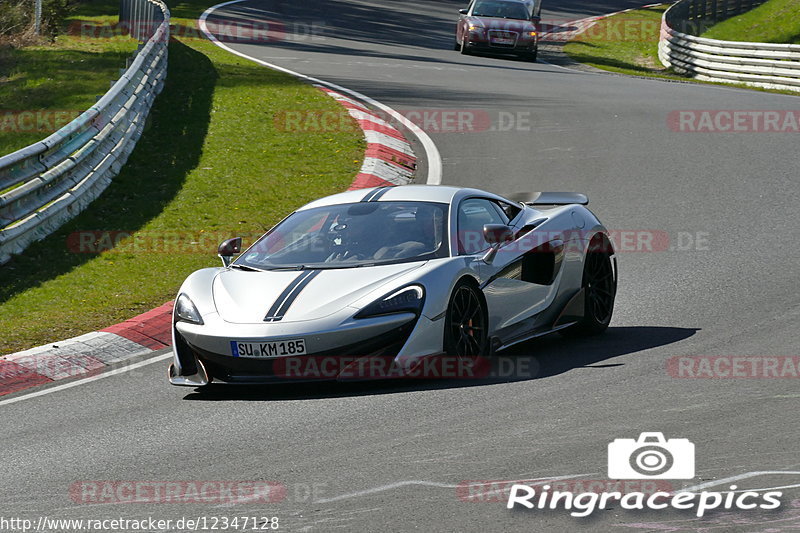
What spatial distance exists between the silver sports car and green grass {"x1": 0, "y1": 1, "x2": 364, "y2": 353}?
2.34 m

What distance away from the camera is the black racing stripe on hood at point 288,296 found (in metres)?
7.54

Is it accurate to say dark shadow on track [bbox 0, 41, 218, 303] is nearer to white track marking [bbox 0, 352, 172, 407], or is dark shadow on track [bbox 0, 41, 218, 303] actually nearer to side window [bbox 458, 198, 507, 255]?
white track marking [bbox 0, 352, 172, 407]

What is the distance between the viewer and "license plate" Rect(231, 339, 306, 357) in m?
7.38

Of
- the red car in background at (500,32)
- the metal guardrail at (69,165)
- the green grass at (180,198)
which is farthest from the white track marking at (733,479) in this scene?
the red car in background at (500,32)

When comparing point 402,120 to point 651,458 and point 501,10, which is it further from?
point 651,458

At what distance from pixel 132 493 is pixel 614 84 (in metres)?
20.2

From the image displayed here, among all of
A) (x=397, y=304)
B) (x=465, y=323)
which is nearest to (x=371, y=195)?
(x=465, y=323)

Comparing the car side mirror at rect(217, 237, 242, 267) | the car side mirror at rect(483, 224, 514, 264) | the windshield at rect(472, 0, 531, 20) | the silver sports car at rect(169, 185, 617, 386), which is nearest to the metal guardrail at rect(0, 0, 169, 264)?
the car side mirror at rect(217, 237, 242, 267)

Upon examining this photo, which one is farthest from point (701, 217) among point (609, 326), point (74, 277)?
point (74, 277)

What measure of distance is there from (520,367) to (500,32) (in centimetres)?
2327

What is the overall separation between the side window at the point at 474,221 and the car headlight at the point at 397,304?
35.1 inches

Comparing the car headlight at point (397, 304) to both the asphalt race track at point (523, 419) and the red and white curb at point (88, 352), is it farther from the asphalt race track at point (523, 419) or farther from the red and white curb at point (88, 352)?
the red and white curb at point (88, 352)

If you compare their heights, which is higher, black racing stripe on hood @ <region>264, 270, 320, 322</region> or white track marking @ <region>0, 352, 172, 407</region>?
black racing stripe on hood @ <region>264, 270, 320, 322</region>

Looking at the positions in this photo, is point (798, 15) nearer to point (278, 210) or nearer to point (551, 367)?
point (278, 210)
